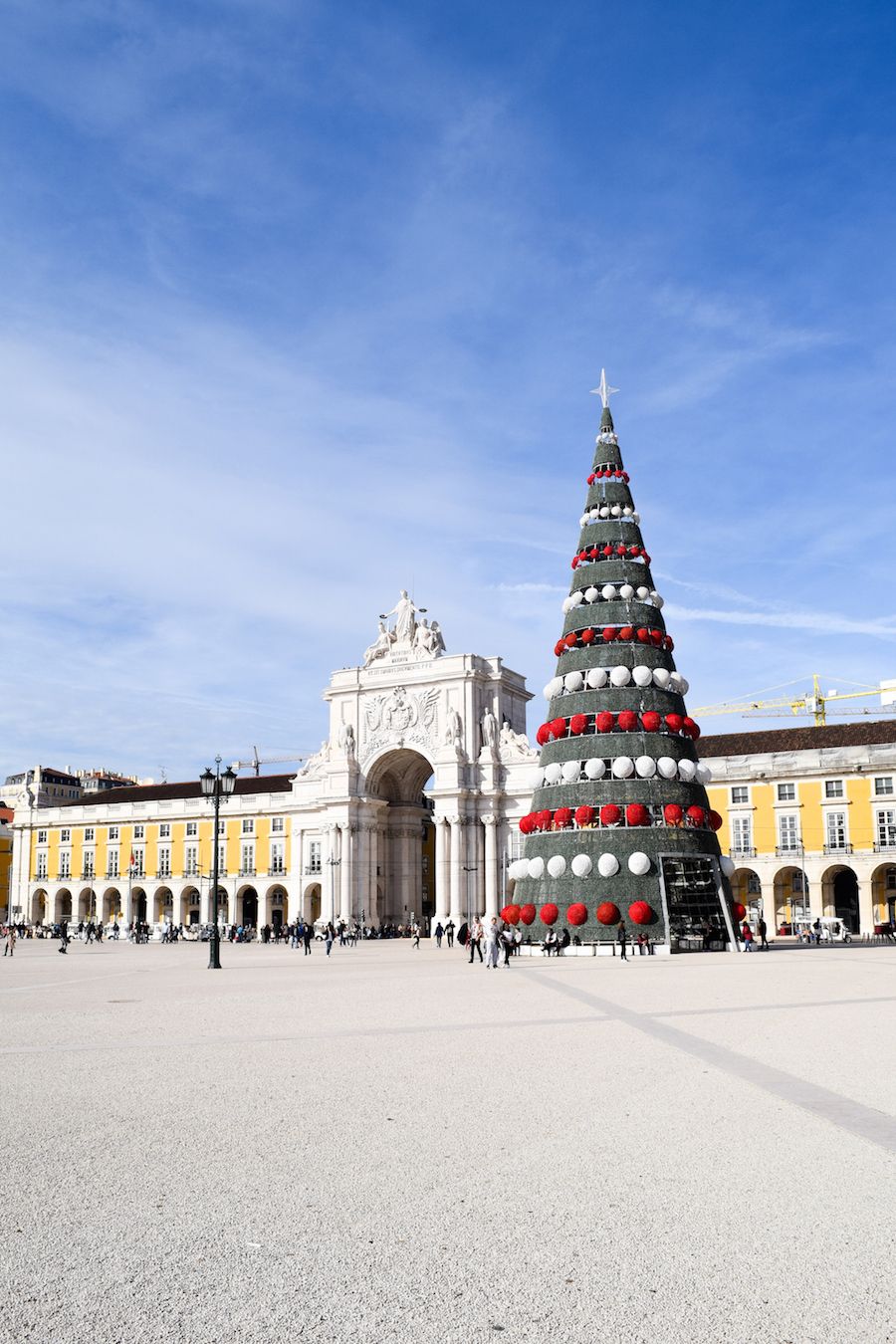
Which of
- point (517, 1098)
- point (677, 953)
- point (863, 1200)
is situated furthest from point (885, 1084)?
point (677, 953)

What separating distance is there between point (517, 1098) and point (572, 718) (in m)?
29.6

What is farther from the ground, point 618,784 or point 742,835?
point 618,784

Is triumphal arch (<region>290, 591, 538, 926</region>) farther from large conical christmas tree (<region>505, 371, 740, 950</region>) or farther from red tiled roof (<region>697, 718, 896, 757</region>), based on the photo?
large conical christmas tree (<region>505, 371, 740, 950</region>)

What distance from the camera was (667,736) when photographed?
39.4 metres

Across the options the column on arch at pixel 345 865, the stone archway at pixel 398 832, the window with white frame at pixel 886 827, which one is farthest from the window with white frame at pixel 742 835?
the column on arch at pixel 345 865

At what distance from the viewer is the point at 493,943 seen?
33.1 meters

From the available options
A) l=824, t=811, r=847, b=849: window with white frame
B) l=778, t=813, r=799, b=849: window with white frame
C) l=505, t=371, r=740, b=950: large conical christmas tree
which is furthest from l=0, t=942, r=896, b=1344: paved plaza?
l=778, t=813, r=799, b=849: window with white frame

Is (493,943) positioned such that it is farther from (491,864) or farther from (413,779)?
(413,779)

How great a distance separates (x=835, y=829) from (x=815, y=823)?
3.94ft

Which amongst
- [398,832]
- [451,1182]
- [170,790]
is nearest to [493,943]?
[451,1182]

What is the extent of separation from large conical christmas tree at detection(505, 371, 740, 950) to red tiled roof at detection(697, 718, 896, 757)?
32.8 metres

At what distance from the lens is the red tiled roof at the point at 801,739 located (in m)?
70.2

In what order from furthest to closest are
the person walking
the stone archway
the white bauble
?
the stone archway
the white bauble
the person walking

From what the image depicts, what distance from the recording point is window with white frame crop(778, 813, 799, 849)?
227ft
